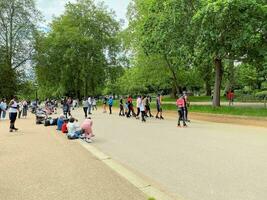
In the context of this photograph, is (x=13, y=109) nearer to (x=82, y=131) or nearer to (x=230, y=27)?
(x=82, y=131)

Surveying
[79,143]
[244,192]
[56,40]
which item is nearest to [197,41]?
[79,143]

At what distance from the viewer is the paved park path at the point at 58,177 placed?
21.6 ft

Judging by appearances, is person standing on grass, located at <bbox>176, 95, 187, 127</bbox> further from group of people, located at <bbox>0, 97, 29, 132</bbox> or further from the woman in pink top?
group of people, located at <bbox>0, 97, 29, 132</bbox>

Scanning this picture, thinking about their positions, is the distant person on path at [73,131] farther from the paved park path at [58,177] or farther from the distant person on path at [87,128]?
the paved park path at [58,177]

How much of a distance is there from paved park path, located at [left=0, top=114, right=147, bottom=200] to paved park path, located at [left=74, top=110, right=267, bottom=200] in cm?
82

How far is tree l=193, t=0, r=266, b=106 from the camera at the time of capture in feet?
73.6

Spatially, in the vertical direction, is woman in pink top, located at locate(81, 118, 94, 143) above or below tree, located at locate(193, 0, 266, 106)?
below

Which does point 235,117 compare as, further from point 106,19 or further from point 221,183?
point 106,19

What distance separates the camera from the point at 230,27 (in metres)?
24.1

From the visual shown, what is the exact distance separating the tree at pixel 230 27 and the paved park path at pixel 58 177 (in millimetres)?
14185

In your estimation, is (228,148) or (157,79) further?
(157,79)

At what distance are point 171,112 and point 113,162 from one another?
20.6 meters

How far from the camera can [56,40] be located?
58.4 m

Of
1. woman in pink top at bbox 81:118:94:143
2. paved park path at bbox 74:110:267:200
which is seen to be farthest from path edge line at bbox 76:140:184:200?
woman in pink top at bbox 81:118:94:143
